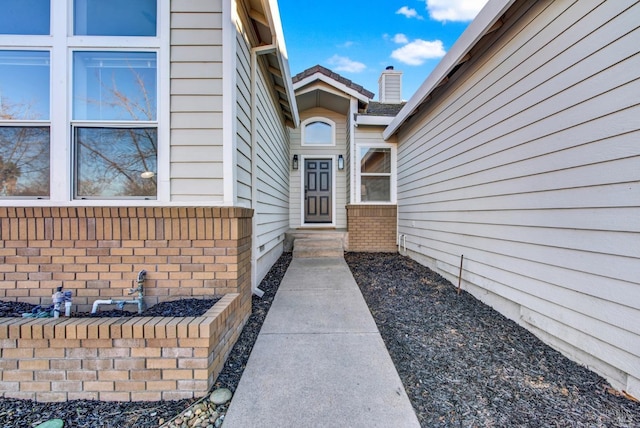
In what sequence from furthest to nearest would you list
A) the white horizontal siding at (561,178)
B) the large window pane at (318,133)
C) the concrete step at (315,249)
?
the large window pane at (318,133) → the concrete step at (315,249) → the white horizontal siding at (561,178)

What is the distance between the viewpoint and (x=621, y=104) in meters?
1.78

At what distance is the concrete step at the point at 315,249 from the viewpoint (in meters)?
5.93

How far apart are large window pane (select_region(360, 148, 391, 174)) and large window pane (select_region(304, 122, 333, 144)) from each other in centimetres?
126

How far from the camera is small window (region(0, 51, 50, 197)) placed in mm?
2289

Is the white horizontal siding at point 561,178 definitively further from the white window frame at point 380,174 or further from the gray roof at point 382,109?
the gray roof at point 382,109

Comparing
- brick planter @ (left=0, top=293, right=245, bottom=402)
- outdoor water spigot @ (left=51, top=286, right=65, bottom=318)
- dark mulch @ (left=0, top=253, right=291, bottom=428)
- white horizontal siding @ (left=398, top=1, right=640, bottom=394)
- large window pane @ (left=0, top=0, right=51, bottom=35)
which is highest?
large window pane @ (left=0, top=0, right=51, bottom=35)

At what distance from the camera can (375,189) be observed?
675 cm

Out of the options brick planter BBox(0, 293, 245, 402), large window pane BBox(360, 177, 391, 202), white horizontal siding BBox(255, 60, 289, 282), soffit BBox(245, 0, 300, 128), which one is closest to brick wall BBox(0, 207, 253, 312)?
brick planter BBox(0, 293, 245, 402)

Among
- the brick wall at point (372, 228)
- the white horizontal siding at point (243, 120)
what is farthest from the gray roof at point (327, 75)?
the white horizontal siding at point (243, 120)

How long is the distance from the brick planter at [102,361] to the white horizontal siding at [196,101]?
1151 millimetres

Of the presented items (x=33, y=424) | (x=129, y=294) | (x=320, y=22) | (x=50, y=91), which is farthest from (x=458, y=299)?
(x=320, y=22)

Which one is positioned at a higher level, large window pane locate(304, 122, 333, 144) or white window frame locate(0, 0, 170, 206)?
large window pane locate(304, 122, 333, 144)

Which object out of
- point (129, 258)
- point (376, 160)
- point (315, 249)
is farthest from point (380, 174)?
point (129, 258)

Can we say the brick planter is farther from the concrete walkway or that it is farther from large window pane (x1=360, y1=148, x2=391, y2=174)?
large window pane (x1=360, y1=148, x2=391, y2=174)
